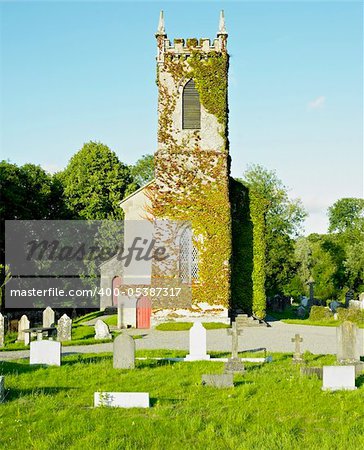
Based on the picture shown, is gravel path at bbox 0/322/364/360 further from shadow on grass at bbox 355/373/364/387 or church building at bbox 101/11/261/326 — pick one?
shadow on grass at bbox 355/373/364/387

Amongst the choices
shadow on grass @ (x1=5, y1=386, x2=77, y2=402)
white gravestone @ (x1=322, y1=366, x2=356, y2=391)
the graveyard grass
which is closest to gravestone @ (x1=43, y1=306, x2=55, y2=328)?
the graveyard grass

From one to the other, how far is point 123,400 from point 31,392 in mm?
2655

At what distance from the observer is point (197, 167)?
34.1m

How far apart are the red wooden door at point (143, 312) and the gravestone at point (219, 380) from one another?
20636 millimetres

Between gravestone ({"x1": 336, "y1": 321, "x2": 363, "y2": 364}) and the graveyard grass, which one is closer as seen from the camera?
the graveyard grass

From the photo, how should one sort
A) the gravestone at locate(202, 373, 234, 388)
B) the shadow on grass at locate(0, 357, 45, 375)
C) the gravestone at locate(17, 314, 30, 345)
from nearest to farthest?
the gravestone at locate(202, 373, 234, 388), the shadow on grass at locate(0, 357, 45, 375), the gravestone at locate(17, 314, 30, 345)

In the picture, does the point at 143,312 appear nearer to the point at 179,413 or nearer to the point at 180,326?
the point at 180,326

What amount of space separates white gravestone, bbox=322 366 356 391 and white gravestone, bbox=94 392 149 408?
13.9ft

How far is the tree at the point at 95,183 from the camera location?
165 ft

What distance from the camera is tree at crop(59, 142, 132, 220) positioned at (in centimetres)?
5025

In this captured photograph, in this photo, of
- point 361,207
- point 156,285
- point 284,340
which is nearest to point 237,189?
point 156,285

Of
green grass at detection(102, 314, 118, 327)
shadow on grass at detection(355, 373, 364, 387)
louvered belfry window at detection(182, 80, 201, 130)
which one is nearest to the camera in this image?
shadow on grass at detection(355, 373, 364, 387)

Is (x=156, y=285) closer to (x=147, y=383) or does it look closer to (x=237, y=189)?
(x=237, y=189)

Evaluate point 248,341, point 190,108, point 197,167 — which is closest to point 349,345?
point 248,341
